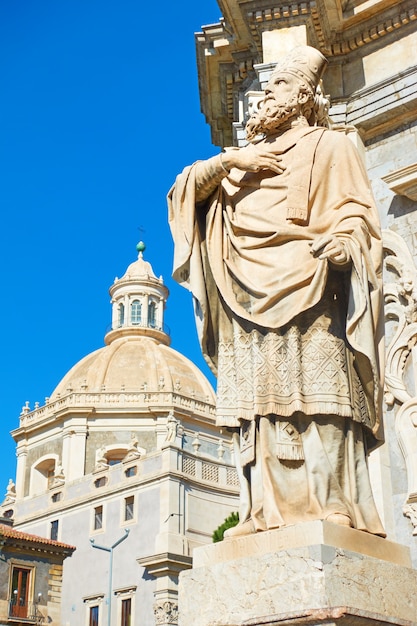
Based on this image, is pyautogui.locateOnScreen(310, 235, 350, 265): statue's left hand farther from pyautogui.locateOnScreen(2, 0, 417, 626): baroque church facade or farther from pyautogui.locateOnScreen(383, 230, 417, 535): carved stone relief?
pyautogui.locateOnScreen(383, 230, 417, 535): carved stone relief

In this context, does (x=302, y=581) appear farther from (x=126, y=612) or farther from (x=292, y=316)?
(x=126, y=612)

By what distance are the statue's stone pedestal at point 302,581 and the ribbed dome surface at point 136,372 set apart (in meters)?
49.2

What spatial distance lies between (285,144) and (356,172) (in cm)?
38

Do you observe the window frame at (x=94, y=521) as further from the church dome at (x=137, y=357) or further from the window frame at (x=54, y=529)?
the church dome at (x=137, y=357)

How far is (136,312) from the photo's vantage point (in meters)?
64.4

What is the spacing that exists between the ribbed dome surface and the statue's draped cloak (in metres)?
48.6

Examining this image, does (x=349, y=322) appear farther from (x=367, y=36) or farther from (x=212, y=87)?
(x=212, y=87)

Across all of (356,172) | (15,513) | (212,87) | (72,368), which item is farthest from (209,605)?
(72,368)

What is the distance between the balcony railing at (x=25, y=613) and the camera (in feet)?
115

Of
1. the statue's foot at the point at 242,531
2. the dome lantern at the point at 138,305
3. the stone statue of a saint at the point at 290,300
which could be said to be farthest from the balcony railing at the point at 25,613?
the statue's foot at the point at 242,531

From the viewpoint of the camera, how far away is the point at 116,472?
41.6 meters

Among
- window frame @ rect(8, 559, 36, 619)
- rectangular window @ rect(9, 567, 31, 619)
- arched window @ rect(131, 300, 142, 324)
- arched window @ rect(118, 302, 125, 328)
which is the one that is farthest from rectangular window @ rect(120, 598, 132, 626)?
arched window @ rect(118, 302, 125, 328)

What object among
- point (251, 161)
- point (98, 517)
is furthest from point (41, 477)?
point (251, 161)

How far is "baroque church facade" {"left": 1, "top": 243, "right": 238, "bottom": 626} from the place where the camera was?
3719cm
